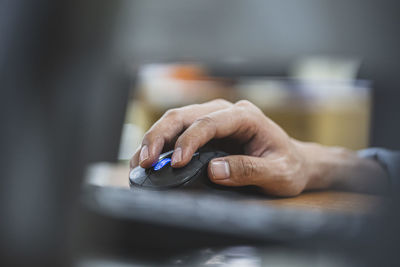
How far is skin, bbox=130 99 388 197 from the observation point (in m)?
0.32

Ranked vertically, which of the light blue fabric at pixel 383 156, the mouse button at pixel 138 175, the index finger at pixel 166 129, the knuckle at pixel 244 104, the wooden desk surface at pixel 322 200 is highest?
the knuckle at pixel 244 104

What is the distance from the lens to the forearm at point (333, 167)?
1.27ft

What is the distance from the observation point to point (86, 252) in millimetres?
465

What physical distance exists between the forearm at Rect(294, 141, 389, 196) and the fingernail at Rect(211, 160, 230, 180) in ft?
0.30

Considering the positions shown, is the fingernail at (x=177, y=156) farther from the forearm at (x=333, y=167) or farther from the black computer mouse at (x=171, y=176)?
the forearm at (x=333, y=167)

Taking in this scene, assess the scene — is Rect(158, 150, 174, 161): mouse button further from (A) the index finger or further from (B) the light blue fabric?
(B) the light blue fabric

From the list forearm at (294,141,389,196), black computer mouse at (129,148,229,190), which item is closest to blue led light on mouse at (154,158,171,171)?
black computer mouse at (129,148,229,190)

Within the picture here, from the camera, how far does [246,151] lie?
0.35 m

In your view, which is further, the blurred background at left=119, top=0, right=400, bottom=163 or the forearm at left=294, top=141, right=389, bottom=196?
the forearm at left=294, top=141, right=389, bottom=196

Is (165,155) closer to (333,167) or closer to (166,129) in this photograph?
(166,129)

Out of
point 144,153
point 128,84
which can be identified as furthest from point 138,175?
point 128,84

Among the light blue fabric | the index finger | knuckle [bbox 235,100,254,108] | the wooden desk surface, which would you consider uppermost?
knuckle [bbox 235,100,254,108]

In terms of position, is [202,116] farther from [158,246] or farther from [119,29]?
[158,246]

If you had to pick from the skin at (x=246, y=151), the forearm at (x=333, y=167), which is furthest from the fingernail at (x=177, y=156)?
the forearm at (x=333, y=167)
